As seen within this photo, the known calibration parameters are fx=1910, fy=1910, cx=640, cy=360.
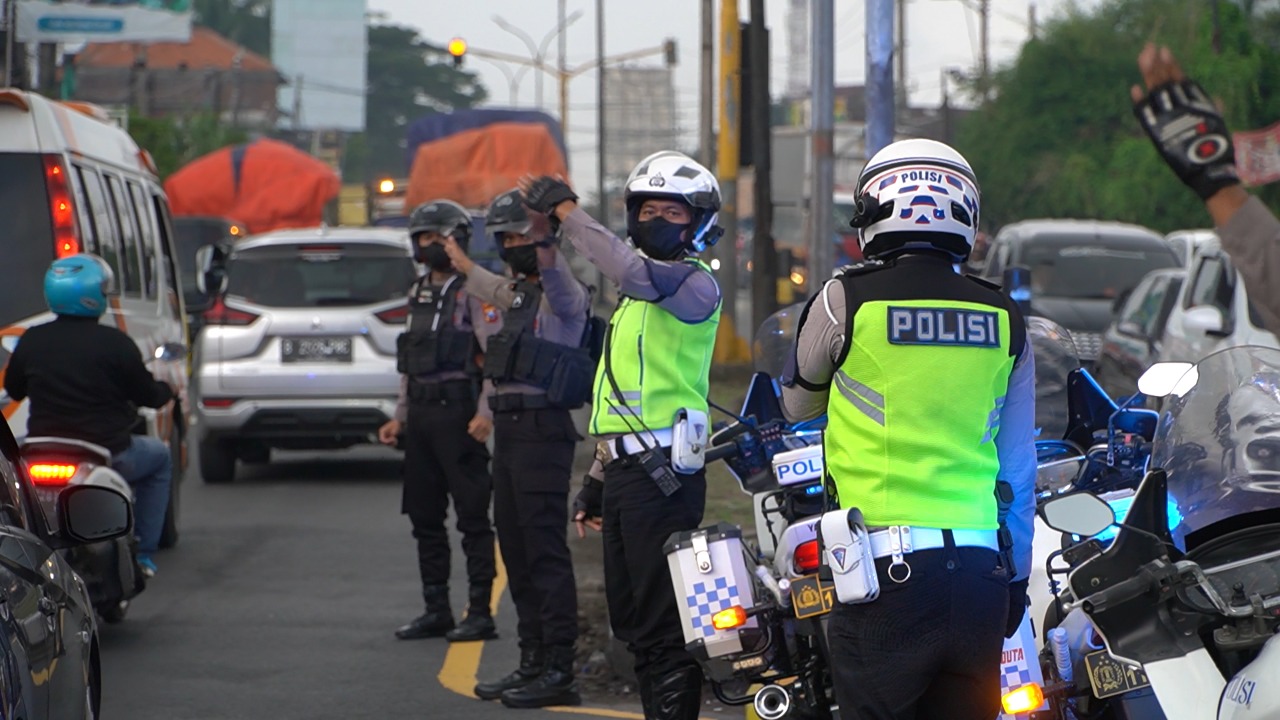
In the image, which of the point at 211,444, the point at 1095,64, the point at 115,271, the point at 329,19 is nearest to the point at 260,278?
the point at 211,444

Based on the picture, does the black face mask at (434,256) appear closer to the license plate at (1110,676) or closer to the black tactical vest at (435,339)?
the black tactical vest at (435,339)

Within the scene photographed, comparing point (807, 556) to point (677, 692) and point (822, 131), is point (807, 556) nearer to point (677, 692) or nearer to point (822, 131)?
point (677, 692)

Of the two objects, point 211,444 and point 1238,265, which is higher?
point 1238,265

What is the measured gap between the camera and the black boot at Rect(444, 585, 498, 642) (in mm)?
8430

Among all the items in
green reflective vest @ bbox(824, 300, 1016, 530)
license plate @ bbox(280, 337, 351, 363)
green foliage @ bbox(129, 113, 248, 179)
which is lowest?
license plate @ bbox(280, 337, 351, 363)

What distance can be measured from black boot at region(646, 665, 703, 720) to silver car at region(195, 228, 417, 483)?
7.90 metres

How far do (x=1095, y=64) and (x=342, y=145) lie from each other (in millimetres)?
46300

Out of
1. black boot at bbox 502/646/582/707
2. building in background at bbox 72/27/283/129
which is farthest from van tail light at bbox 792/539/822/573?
building in background at bbox 72/27/283/129

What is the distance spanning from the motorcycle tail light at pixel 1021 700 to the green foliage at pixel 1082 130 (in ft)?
104

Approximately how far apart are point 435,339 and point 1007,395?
4597mm

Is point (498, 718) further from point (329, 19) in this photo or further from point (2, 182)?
point (329, 19)

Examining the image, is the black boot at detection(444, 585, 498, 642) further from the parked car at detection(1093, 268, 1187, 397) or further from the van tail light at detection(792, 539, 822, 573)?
the parked car at detection(1093, 268, 1187, 397)

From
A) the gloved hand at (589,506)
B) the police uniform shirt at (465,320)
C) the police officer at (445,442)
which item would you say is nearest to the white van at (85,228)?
the police uniform shirt at (465,320)

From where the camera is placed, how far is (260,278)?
46.0ft
